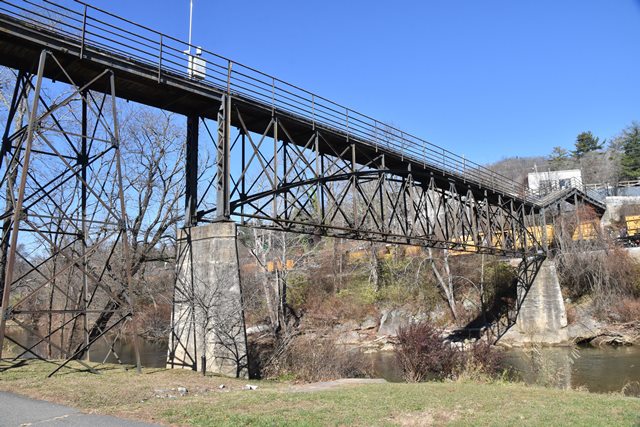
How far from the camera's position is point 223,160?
15.5 metres

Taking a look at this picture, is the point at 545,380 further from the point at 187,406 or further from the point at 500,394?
the point at 187,406

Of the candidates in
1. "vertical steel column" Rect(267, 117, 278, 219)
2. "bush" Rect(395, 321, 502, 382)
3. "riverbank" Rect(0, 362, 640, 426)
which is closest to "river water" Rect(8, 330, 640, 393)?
"bush" Rect(395, 321, 502, 382)

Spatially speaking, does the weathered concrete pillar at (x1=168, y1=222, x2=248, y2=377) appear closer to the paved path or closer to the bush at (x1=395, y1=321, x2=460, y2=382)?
the paved path

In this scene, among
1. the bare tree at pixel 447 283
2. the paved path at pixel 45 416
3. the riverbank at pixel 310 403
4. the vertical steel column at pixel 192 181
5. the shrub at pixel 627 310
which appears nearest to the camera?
the paved path at pixel 45 416

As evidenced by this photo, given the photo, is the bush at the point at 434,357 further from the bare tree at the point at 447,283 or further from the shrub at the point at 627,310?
the bare tree at the point at 447,283

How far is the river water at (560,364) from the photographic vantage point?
18.0 metres

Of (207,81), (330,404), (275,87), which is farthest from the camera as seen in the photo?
(275,87)

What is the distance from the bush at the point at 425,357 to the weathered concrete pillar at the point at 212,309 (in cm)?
699

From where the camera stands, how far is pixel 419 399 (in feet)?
32.3

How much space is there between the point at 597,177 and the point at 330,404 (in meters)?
79.2

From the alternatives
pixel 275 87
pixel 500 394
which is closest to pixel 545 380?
pixel 500 394

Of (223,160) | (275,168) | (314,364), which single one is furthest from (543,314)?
(223,160)

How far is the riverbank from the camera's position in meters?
7.77

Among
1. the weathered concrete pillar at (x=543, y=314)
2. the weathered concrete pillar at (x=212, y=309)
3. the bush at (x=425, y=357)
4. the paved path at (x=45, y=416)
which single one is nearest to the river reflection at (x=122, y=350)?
the weathered concrete pillar at (x=212, y=309)
